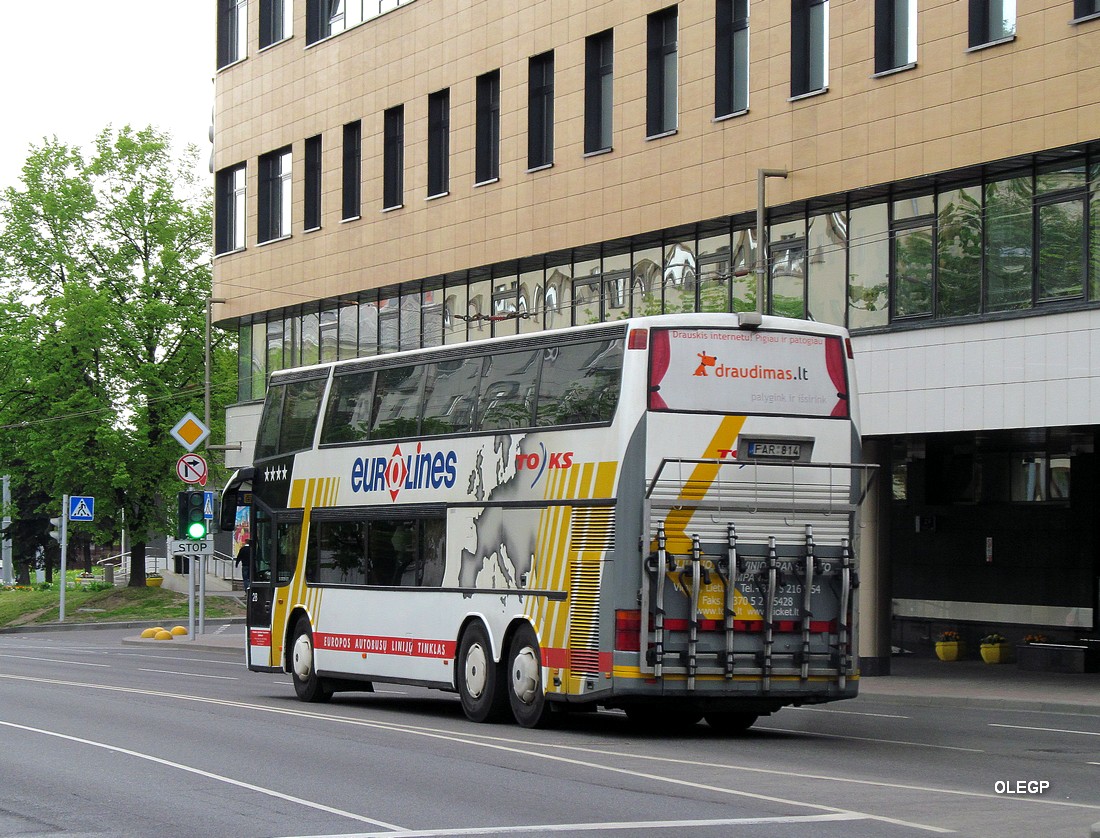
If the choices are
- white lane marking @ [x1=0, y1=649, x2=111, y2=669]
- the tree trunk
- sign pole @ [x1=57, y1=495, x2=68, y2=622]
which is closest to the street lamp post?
white lane marking @ [x1=0, y1=649, x2=111, y2=669]

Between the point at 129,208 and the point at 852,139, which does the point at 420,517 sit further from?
the point at 129,208

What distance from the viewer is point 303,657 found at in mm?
22812

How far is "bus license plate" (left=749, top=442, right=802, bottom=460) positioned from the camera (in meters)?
17.1

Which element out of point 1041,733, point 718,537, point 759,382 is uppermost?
point 759,382

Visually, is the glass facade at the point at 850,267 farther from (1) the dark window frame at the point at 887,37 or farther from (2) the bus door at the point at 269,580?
(2) the bus door at the point at 269,580

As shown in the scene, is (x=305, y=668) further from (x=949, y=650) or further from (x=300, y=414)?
(x=949, y=650)

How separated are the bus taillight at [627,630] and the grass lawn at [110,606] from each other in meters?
42.8

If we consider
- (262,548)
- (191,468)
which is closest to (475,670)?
(262,548)

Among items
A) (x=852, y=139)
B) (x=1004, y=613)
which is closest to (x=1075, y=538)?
(x=1004, y=613)

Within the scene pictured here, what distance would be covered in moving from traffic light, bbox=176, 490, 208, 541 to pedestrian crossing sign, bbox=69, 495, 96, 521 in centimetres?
1692

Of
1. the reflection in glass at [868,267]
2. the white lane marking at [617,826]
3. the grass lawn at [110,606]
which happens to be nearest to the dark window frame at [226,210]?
the grass lawn at [110,606]

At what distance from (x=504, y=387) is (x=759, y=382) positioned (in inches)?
121

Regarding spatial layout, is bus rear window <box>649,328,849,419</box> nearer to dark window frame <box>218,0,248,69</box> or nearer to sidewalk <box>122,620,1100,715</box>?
sidewalk <box>122,620,1100,715</box>

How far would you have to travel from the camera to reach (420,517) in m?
20.2
